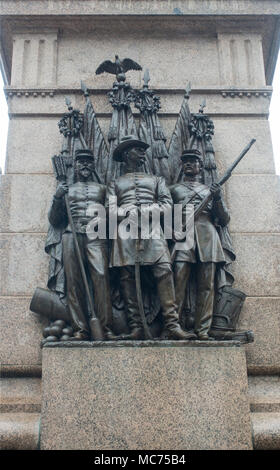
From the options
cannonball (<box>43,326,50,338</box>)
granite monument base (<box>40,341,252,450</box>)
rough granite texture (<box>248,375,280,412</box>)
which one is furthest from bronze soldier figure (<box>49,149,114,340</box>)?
rough granite texture (<box>248,375,280,412</box>)

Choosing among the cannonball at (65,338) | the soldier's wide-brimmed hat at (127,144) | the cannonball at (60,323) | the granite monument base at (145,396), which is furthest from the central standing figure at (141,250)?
the cannonball at (60,323)

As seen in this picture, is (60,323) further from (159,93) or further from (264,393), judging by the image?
(159,93)

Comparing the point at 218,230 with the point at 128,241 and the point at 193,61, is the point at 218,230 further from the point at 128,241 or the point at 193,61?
the point at 193,61

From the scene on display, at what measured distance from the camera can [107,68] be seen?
9.67 metres

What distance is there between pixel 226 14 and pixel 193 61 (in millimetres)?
1005

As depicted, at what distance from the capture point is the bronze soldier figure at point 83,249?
7.84 metres

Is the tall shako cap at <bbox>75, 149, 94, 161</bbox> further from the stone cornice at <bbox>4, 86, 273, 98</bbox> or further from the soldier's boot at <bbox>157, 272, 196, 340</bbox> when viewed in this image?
the soldier's boot at <bbox>157, 272, 196, 340</bbox>

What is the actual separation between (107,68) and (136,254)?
374 centimetres

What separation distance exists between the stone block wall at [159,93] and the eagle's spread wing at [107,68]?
316 mm

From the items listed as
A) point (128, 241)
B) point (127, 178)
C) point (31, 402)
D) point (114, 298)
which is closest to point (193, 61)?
point (127, 178)

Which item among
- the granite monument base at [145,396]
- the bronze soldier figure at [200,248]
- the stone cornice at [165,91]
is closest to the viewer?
the granite monument base at [145,396]

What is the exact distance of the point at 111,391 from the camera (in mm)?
6992

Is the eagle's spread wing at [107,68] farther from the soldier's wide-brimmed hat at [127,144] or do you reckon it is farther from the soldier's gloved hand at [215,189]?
the soldier's gloved hand at [215,189]

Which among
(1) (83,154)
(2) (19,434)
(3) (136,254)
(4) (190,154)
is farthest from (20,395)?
(4) (190,154)
